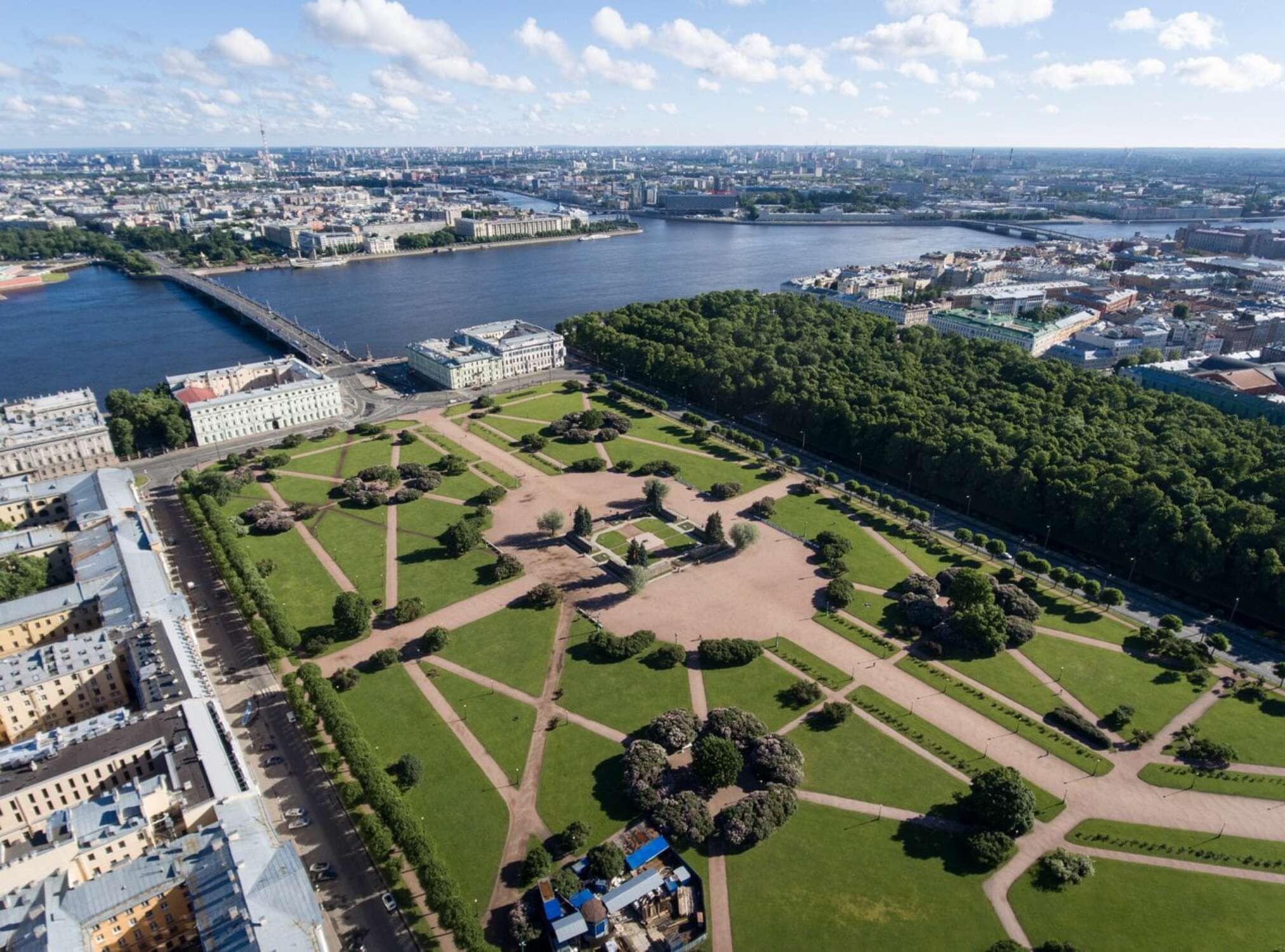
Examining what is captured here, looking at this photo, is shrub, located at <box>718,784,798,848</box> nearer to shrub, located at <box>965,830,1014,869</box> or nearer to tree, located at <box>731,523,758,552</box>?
shrub, located at <box>965,830,1014,869</box>

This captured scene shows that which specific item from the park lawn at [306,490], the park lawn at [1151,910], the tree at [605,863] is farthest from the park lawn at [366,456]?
the park lawn at [1151,910]

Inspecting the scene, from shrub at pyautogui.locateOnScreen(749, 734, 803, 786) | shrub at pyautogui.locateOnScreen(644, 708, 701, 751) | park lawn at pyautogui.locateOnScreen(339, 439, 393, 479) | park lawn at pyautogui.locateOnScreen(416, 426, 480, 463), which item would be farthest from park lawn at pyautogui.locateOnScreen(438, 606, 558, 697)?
park lawn at pyautogui.locateOnScreen(339, 439, 393, 479)

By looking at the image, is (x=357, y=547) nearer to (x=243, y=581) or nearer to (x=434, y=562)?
(x=434, y=562)

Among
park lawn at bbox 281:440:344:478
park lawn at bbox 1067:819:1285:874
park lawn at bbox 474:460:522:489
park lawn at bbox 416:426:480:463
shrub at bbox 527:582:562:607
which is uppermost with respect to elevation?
park lawn at bbox 416:426:480:463

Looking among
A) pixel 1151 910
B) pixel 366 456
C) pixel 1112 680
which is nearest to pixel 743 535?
pixel 1112 680

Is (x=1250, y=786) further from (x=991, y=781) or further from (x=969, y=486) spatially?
(x=969, y=486)

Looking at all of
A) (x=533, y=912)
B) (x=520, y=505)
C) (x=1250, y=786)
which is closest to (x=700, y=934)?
(x=533, y=912)
